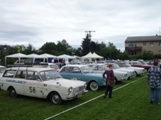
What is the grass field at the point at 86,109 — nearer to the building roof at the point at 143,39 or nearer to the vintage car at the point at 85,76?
the vintage car at the point at 85,76

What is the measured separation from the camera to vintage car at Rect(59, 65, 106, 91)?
10889mm

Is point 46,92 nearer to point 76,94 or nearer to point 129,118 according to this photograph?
point 76,94

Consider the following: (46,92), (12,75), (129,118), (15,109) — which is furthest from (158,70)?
(12,75)

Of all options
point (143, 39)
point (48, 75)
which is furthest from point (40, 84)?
point (143, 39)

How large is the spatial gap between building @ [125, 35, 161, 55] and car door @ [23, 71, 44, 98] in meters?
52.8

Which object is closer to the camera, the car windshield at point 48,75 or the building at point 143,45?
the car windshield at point 48,75

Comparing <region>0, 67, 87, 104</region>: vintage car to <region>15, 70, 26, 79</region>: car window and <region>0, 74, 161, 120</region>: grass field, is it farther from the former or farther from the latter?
<region>0, 74, 161, 120</region>: grass field

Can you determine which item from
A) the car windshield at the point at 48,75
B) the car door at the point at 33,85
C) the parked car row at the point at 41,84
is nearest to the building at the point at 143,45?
the car windshield at the point at 48,75

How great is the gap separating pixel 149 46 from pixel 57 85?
180ft

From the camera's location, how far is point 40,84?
798 centimetres

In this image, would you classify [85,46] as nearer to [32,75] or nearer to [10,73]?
[10,73]

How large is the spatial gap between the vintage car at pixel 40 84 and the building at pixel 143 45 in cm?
5246

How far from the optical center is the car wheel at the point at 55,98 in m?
7.62

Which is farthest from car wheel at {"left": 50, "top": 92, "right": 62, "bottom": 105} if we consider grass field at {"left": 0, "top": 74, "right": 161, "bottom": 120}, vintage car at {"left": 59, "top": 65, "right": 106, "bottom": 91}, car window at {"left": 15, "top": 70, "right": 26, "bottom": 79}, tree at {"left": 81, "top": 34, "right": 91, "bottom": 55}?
tree at {"left": 81, "top": 34, "right": 91, "bottom": 55}
